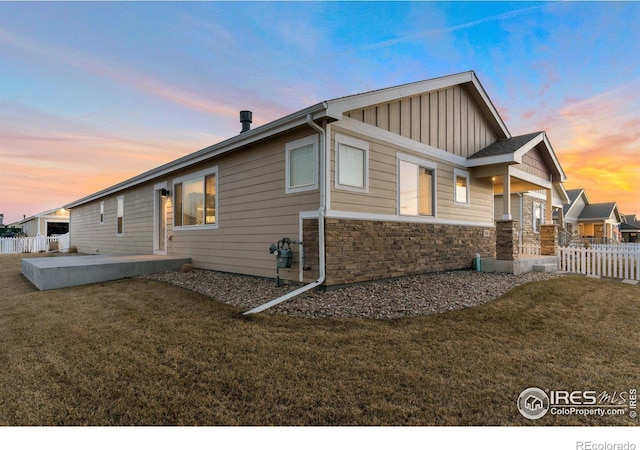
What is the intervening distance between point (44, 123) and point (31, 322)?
1041 cm

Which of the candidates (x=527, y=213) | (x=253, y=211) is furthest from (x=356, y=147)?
(x=527, y=213)

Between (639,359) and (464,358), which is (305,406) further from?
(639,359)

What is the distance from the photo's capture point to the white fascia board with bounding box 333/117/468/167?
21.2ft

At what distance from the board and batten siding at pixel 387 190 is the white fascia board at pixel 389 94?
0.48 metres

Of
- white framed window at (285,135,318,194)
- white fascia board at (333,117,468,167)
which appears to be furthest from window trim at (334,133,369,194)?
white framed window at (285,135,318,194)

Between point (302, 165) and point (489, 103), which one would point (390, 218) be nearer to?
point (302, 165)

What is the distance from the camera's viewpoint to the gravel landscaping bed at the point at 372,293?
16.5ft

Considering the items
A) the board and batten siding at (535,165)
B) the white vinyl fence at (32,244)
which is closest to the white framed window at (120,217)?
the white vinyl fence at (32,244)

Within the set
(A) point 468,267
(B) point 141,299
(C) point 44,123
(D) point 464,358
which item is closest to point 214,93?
(C) point 44,123

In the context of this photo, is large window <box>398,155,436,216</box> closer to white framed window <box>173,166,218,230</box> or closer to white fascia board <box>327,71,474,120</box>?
white fascia board <box>327,71,474,120</box>

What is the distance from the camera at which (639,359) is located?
128 inches

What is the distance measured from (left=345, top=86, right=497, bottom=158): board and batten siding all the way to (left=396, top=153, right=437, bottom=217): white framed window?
62cm

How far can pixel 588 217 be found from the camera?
1099 inches
